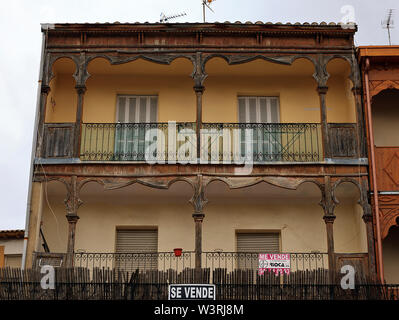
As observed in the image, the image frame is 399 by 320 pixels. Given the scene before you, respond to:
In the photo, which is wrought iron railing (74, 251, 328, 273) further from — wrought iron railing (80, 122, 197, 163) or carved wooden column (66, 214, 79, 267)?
wrought iron railing (80, 122, 197, 163)

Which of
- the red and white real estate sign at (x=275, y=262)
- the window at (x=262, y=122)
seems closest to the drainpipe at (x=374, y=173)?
the red and white real estate sign at (x=275, y=262)

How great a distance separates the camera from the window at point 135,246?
18.7 meters

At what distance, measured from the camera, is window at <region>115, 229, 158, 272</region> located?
1870cm

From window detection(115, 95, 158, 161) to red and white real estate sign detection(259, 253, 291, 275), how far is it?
391cm

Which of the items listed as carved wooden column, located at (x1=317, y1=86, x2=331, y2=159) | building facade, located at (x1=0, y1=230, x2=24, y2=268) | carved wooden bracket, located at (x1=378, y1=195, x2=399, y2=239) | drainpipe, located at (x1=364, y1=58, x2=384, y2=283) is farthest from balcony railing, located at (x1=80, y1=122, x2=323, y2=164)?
building facade, located at (x1=0, y1=230, x2=24, y2=268)

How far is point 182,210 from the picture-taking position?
19.2 metres

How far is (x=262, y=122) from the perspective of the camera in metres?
19.9

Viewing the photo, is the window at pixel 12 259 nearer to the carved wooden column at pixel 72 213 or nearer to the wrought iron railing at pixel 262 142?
the carved wooden column at pixel 72 213

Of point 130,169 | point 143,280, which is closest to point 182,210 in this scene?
point 130,169

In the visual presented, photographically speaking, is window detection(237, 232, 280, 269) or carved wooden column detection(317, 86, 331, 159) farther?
window detection(237, 232, 280, 269)

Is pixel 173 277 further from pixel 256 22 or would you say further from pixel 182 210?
pixel 256 22

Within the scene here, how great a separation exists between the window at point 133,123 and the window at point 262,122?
2.44 m
